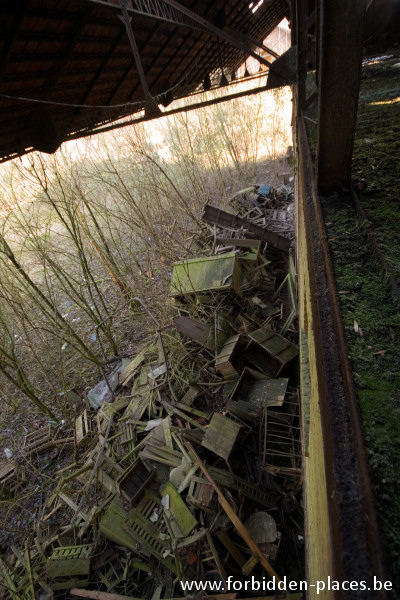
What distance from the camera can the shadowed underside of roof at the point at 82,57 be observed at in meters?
2.41

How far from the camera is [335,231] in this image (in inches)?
75.0

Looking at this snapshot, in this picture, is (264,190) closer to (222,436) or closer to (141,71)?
(141,71)

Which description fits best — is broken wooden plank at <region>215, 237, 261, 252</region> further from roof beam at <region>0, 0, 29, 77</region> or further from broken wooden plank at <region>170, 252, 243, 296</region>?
roof beam at <region>0, 0, 29, 77</region>

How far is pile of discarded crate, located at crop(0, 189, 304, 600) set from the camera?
295cm

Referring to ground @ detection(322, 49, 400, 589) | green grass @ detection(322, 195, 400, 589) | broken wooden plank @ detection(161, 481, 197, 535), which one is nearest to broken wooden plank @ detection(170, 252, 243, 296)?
ground @ detection(322, 49, 400, 589)

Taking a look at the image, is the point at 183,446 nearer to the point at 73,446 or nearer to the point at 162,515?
the point at 162,515

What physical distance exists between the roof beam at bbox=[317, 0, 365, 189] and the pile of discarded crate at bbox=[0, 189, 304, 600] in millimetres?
2405

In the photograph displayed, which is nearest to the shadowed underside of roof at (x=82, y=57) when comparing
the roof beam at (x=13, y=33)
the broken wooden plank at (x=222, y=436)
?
the roof beam at (x=13, y=33)

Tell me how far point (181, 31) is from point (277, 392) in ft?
15.7

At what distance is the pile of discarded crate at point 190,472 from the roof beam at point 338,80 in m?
2.40

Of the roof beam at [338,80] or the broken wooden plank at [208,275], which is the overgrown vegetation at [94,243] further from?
the roof beam at [338,80]

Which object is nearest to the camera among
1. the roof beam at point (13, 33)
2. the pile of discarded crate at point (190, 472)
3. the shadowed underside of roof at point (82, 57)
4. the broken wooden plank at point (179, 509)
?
the roof beam at point (13, 33)

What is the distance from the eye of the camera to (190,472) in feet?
11.1

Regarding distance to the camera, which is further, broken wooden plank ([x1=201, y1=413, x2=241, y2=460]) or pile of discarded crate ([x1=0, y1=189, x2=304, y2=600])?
broken wooden plank ([x1=201, y1=413, x2=241, y2=460])
